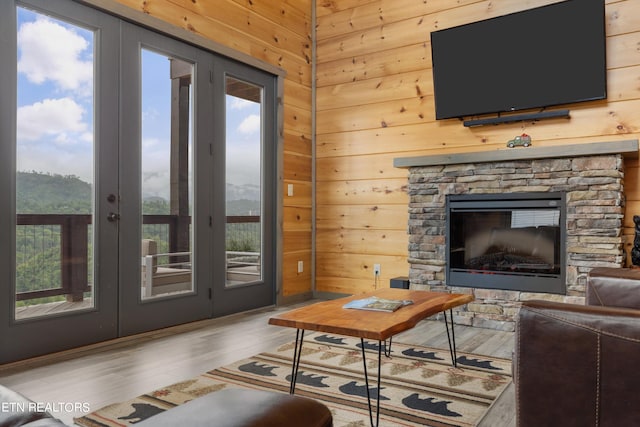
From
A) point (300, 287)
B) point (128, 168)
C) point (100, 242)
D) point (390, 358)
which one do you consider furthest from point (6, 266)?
point (300, 287)

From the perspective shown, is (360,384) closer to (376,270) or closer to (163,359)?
(163,359)

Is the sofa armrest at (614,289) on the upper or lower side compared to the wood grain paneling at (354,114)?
lower

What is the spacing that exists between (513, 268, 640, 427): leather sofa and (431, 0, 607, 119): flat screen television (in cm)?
305

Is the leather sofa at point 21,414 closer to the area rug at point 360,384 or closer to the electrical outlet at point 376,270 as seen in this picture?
the area rug at point 360,384

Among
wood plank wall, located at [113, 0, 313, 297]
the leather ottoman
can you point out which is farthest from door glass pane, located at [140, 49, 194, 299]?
the leather ottoman

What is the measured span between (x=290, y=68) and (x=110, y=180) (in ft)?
7.59

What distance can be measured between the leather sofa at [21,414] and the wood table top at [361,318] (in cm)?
130

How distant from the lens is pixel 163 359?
2.98 m

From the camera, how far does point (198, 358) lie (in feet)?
9.91

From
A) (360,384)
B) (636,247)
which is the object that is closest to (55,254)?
(360,384)

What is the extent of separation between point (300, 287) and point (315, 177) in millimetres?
1155

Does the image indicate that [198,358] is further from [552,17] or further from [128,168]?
[552,17]

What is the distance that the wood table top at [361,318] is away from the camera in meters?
1.97

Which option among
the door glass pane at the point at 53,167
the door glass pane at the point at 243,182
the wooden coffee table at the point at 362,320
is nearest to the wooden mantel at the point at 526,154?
the door glass pane at the point at 243,182
